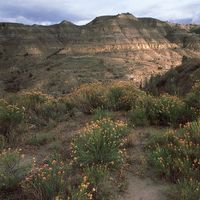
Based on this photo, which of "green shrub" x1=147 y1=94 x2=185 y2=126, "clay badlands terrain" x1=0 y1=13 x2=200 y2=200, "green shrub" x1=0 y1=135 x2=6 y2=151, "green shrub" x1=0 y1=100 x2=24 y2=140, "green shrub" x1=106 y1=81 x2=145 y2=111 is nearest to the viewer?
"clay badlands terrain" x1=0 y1=13 x2=200 y2=200

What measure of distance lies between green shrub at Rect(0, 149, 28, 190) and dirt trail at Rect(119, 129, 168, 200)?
1598 millimetres

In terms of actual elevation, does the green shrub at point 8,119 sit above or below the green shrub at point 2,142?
above

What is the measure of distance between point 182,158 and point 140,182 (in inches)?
30.8

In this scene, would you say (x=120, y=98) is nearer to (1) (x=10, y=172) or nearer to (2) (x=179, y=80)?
(2) (x=179, y=80)

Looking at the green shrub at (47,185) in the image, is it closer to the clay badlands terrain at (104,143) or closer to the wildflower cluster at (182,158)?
the clay badlands terrain at (104,143)

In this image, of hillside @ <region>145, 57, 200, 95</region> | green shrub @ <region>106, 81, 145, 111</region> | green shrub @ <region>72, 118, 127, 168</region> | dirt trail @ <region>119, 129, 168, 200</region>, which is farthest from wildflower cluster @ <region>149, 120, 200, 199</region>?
hillside @ <region>145, 57, 200, 95</region>

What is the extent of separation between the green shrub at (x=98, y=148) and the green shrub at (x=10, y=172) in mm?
890

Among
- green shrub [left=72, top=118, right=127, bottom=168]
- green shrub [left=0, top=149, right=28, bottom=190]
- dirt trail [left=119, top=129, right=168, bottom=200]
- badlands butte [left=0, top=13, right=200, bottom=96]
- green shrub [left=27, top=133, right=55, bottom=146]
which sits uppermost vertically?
green shrub [left=72, top=118, right=127, bottom=168]

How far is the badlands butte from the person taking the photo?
65.8 metres

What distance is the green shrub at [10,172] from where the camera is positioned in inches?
238

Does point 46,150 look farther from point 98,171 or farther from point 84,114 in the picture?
point 84,114

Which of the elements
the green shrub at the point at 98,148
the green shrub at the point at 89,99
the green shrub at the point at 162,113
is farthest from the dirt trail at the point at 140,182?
the green shrub at the point at 89,99

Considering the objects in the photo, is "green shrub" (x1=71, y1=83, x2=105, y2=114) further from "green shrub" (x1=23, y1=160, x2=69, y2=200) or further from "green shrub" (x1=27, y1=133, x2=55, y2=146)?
"green shrub" (x1=23, y1=160, x2=69, y2=200)

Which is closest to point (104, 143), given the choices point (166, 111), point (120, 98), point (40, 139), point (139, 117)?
point (40, 139)
